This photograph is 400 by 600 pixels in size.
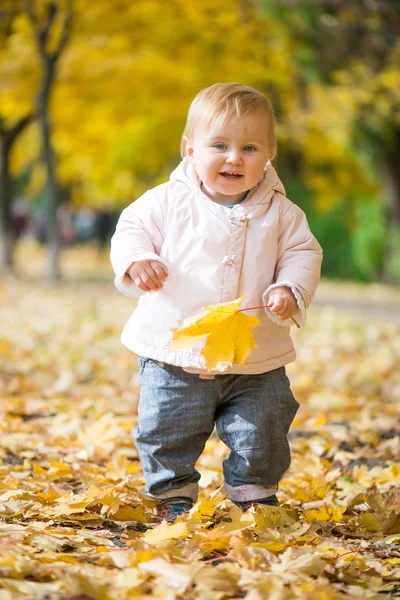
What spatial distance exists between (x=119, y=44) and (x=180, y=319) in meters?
13.7

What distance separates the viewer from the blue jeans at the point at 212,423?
11.0 ft

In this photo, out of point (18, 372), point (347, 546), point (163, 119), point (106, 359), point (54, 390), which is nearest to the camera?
point (347, 546)

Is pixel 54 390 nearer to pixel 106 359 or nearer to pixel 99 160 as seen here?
pixel 106 359

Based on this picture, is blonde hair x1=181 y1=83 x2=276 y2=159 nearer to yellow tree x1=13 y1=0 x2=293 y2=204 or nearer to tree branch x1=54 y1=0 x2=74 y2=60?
yellow tree x1=13 y1=0 x2=293 y2=204

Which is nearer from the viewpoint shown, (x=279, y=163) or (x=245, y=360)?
(x=245, y=360)

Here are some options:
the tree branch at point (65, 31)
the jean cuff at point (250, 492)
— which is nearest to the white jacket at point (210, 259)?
the jean cuff at point (250, 492)

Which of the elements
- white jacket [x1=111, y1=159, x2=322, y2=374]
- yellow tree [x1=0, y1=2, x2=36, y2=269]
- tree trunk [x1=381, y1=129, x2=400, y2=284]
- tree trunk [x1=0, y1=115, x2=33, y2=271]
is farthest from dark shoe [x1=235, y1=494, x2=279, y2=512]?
tree trunk [x1=0, y1=115, x2=33, y2=271]

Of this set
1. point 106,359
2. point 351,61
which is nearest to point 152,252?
point 106,359

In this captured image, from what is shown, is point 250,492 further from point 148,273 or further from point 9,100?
point 9,100

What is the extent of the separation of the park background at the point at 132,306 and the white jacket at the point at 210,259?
0.58 m

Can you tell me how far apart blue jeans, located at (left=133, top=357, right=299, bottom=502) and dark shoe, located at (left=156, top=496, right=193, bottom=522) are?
0.08ft

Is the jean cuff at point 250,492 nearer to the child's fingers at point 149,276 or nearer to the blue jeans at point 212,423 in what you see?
the blue jeans at point 212,423

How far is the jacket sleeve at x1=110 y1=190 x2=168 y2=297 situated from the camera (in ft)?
10.7

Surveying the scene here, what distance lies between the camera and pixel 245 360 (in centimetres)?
323
